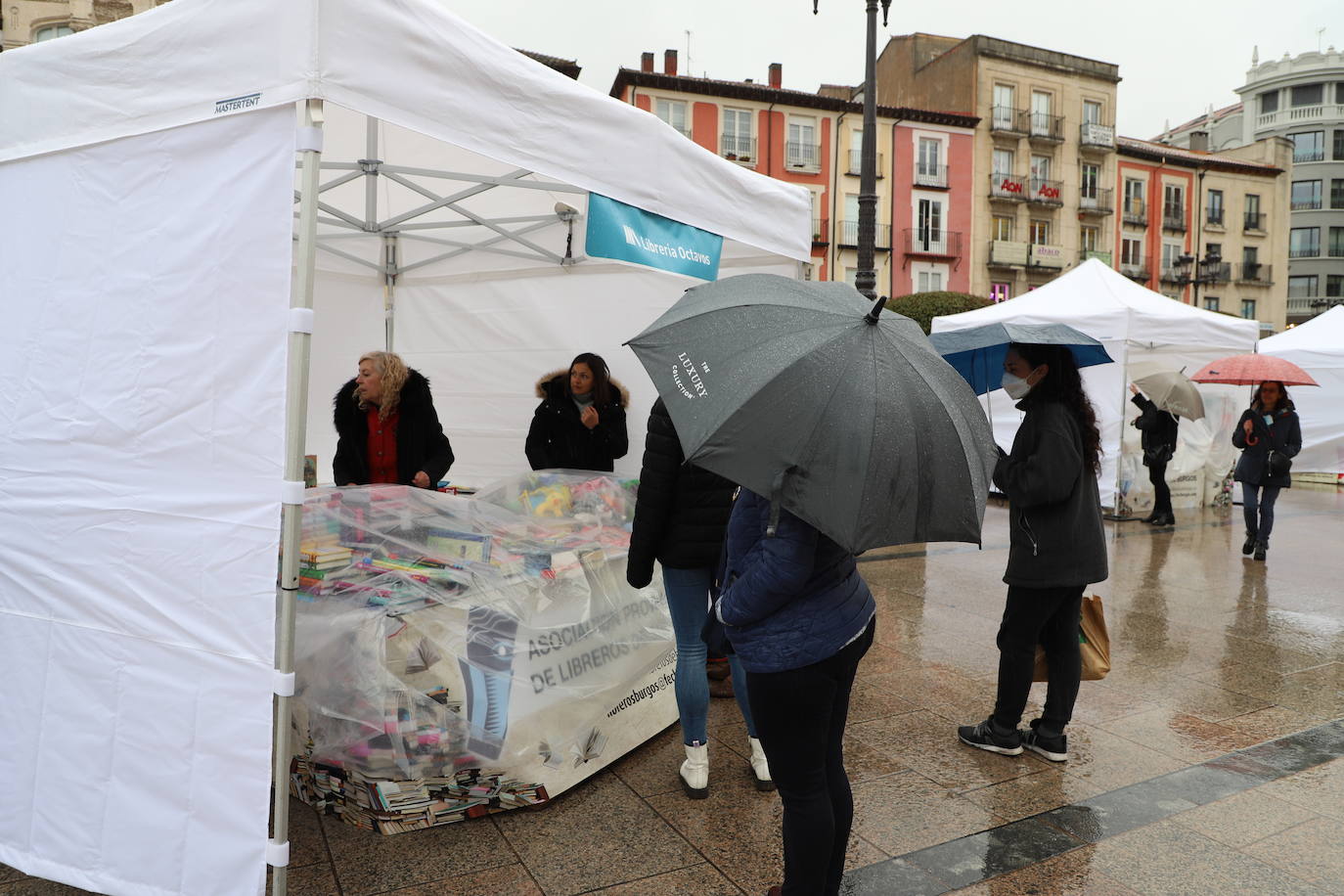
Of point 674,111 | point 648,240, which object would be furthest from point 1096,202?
point 648,240

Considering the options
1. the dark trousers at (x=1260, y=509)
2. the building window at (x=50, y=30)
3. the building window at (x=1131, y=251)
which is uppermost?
the building window at (x=50, y=30)

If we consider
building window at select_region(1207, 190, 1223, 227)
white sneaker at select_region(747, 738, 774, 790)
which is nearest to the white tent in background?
white sneaker at select_region(747, 738, 774, 790)

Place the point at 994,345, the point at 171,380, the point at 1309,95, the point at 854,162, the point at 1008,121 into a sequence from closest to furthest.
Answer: the point at 171,380, the point at 994,345, the point at 854,162, the point at 1008,121, the point at 1309,95

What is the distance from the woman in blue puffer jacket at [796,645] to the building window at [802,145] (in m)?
33.4

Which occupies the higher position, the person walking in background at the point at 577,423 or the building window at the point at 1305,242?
the building window at the point at 1305,242

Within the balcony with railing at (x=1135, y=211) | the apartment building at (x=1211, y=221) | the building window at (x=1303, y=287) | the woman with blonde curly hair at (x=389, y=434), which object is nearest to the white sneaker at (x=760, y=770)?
the woman with blonde curly hair at (x=389, y=434)

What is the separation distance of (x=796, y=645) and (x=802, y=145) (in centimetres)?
3414

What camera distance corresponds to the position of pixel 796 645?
222 cm

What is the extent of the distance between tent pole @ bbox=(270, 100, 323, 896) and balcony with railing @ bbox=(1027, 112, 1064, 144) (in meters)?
39.5

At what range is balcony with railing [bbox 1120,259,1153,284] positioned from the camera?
38969 mm

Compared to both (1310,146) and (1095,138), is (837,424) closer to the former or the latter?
(1095,138)

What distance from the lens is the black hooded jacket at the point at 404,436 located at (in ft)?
15.7

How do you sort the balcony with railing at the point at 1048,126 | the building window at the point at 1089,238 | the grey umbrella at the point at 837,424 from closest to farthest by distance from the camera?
the grey umbrella at the point at 837,424
the balcony with railing at the point at 1048,126
the building window at the point at 1089,238

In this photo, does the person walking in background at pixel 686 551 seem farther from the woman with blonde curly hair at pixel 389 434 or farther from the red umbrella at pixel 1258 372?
the red umbrella at pixel 1258 372
